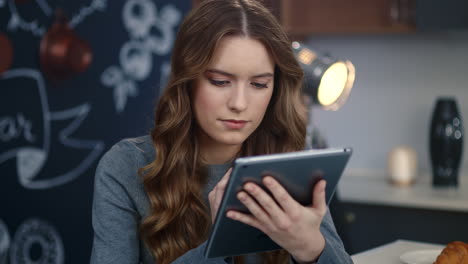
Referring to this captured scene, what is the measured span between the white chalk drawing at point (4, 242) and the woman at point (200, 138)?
1.79 metres

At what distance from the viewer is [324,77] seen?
1.81 metres

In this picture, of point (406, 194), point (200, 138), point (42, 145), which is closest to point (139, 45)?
point (42, 145)

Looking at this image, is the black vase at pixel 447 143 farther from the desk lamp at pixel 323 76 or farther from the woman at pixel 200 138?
the woman at pixel 200 138

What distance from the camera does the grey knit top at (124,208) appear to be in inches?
55.0

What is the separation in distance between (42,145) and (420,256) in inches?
79.6

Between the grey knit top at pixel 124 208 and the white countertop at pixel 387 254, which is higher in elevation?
the grey knit top at pixel 124 208

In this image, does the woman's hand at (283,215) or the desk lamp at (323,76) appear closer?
the woman's hand at (283,215)

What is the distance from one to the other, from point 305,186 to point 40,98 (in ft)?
7.21

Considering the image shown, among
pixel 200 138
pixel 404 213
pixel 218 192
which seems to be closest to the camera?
pixel 218 192

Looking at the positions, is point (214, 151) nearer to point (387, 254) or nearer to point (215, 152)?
point (215, 152)

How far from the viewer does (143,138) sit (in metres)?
1.58

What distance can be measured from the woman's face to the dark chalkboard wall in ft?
5.51

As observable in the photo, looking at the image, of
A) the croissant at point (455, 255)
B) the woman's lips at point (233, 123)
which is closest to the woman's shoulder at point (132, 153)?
the woman's lips at point (233, 123)

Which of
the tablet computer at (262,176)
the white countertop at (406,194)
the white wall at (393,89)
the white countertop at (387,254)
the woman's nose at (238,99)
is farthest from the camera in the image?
the white wall at (393,89)
